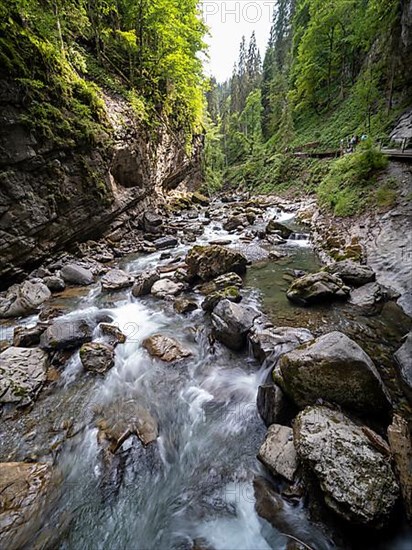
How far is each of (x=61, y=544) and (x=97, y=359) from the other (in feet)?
7.68

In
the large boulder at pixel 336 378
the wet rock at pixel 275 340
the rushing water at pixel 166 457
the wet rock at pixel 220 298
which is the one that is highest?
the large boulder at pixel 336 378

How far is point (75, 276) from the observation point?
24.5ft

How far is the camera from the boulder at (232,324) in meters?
4.67

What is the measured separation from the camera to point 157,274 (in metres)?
7.62

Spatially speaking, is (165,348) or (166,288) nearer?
(165,348)

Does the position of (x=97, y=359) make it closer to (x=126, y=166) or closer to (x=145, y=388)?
(x=145, y=388)

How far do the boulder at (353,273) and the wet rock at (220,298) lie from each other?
2.50 m

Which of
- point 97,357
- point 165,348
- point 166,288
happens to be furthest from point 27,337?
point 166,288

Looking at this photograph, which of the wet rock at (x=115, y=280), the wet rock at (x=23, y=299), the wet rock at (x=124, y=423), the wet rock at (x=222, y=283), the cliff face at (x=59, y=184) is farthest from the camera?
the wet rock at (x=115, y=280)

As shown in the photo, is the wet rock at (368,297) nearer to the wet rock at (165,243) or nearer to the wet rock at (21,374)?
the wet rock at (21,374)

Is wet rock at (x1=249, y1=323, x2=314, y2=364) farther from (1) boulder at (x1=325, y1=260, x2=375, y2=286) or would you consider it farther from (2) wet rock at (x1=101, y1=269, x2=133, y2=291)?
(2) wet rock at (x1=101, y1=269, x2=133, y2=291)

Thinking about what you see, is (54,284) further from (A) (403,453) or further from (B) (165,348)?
(A) (403,453)

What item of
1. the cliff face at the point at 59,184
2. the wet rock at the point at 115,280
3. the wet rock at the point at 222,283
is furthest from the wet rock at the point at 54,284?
the wet rock at the point at 222,283

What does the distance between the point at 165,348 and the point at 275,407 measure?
7.79 ft
